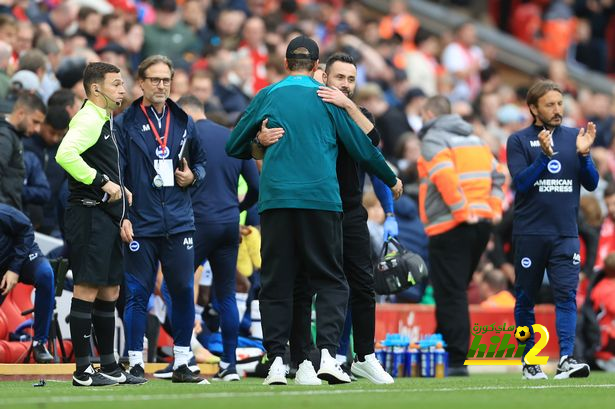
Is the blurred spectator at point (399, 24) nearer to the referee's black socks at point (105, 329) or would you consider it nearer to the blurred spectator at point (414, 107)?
the blurred spectator at point (414, 107)

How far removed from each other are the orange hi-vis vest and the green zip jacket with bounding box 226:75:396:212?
4.24 meters

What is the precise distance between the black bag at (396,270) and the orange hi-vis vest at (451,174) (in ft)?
6.72

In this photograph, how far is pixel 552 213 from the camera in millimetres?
11977

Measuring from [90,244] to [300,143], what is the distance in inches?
63.3

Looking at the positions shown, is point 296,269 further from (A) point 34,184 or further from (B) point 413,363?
(B) point 413,363

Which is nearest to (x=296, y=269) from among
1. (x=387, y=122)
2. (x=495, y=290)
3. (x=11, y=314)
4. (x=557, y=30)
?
(x=11, y=314)

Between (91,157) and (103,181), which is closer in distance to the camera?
(103,181)

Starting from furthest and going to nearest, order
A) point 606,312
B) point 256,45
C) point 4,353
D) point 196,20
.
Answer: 1. point 196,20
2. point 256,45
3. point 606,312
4. point 4,353

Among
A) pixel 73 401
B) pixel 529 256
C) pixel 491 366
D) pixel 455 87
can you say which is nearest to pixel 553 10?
pixel 455 87

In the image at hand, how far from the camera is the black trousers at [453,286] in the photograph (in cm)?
1423

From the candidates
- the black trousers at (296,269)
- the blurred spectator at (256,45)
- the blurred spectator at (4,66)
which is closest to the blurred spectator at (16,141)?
the blurred spectator at (4,66)

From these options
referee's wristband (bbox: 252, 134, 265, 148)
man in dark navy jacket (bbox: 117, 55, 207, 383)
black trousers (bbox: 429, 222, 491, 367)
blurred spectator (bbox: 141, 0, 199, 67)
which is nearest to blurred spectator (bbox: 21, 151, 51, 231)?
man in dark navy jacket (bbox: 117, 55, 207, 383)

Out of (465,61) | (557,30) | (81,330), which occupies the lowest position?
(81,330)

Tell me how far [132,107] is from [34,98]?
1815mm
